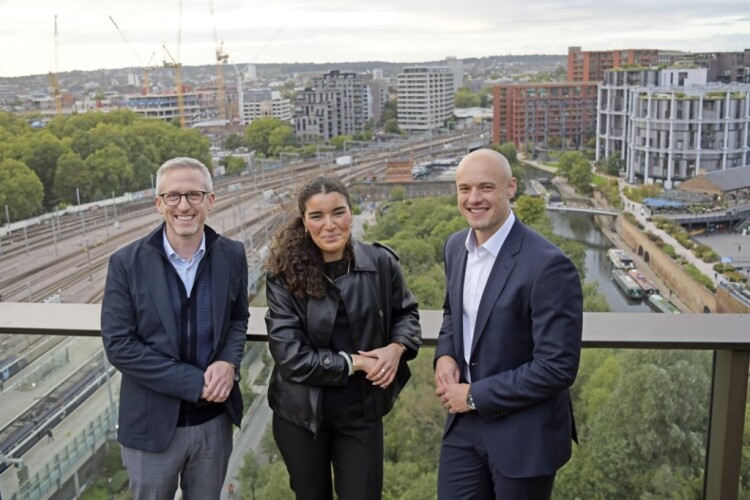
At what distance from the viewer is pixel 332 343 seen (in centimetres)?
94

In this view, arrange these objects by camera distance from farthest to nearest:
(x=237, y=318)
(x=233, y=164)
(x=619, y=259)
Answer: (x=619, y=259) < (x=233, y=164) < (x=237, y=318)

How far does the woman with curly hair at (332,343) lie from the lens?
922 millimetres

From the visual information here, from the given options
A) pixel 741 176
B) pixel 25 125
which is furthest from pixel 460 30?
pixel 25 125

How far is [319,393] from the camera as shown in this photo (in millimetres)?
925

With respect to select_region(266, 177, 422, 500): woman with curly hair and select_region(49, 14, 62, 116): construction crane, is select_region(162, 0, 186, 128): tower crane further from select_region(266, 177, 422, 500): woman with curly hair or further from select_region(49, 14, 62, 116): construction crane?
select_region(266, 177, 422, 500): woman with curly hair

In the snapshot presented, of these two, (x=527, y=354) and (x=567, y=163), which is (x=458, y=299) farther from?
(x=567, y=163)

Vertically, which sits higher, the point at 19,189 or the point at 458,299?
the point at 458,299

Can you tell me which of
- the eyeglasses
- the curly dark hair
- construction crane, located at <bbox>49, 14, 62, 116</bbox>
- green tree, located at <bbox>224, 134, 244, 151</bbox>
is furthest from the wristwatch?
green tree, located at <bbox>224, 134, 244, 151</bbox>

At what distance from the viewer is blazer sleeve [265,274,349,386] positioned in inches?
35.5

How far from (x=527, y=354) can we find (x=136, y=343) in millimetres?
499

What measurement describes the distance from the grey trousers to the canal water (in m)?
15.6

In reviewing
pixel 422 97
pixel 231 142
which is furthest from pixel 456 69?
pixel 231 142

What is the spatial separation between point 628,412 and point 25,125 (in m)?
17.0

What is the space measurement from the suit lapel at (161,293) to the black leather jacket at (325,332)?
13 cm
